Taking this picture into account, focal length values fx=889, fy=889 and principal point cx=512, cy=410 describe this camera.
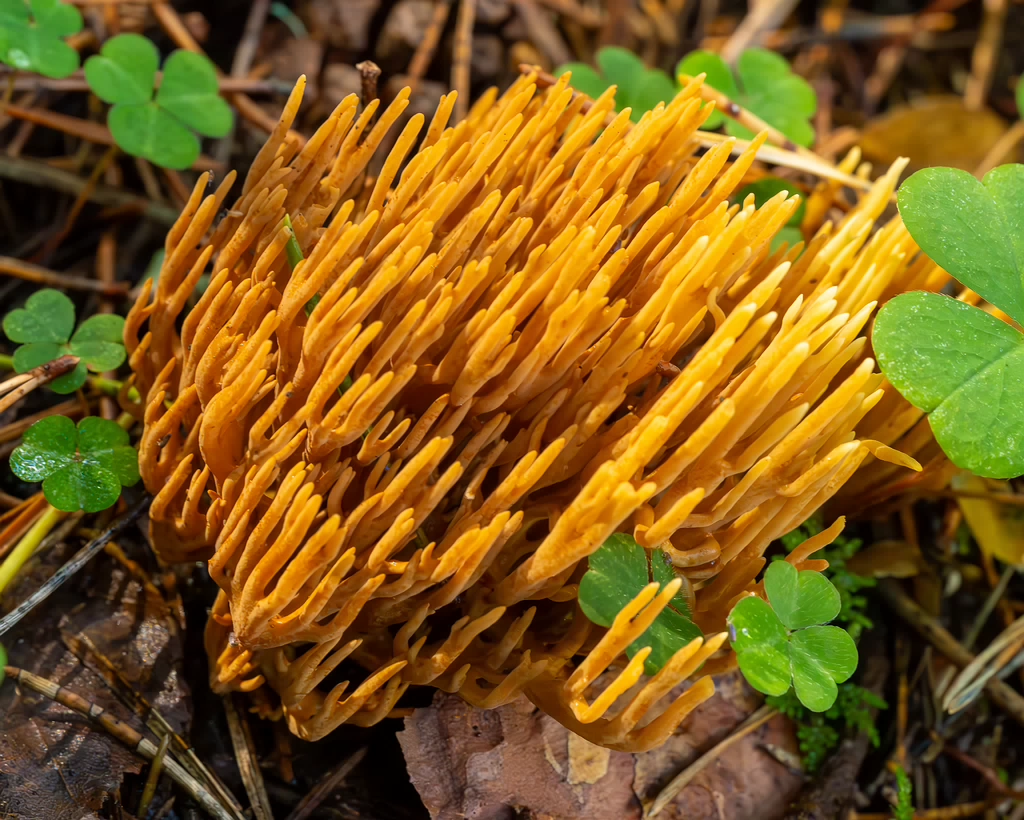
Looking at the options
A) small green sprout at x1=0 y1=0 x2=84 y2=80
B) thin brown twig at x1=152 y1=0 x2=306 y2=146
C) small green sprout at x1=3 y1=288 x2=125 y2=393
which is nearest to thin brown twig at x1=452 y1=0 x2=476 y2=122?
thin brown twig at x1=152 y1=0 x2=306 y2=146

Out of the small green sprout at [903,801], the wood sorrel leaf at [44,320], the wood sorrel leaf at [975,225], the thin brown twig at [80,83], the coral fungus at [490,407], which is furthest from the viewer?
the thin brown twig at [80,83]

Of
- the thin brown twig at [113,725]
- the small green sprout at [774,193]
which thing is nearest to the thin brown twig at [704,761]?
the thin brown twig at [113,725]

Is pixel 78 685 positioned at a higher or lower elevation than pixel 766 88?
lower

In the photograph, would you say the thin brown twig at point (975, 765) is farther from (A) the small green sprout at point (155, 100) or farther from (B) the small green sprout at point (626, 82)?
(A) the small green sprout at point (155, 100)

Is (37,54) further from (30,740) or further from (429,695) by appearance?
(429,695)

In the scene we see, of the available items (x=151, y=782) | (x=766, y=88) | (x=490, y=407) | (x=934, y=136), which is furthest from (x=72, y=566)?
(x=934, y=136)

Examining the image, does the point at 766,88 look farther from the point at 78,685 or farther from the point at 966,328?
the point at 78,685

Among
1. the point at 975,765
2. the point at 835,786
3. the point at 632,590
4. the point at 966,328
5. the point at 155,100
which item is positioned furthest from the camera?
the point at 155,100
